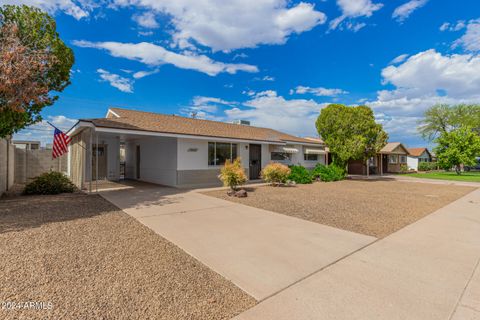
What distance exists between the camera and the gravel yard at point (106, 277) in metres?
2.64

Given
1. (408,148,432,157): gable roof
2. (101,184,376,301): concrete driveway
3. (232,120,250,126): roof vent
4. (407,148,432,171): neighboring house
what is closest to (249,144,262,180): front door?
(232,120,250,126): roof vent

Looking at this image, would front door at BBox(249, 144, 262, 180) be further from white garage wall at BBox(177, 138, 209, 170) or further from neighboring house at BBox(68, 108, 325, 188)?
white garage wall at BBox(177, 138, 209, 170)

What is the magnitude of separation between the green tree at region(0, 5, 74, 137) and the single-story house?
28.3 m

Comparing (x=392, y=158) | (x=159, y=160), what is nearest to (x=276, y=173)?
(x=159, y=160)

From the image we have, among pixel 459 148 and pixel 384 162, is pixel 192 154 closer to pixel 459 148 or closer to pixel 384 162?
pixel 384 162

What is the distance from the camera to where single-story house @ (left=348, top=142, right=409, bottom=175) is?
28.7 metres

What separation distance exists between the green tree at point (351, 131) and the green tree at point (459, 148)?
44.6 feet

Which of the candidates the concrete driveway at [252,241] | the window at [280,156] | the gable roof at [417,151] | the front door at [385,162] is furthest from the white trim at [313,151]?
the gable roof at [417,151]

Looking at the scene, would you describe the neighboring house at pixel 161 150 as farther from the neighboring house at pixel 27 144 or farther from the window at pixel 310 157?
the neighboring house at pixel 27 144

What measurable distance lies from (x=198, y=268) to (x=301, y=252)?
1975 mm

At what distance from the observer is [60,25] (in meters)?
9.66

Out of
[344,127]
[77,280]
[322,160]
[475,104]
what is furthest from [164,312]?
[475,104]

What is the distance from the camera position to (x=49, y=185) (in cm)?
1039

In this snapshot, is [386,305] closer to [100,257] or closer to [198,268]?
[198,268]
